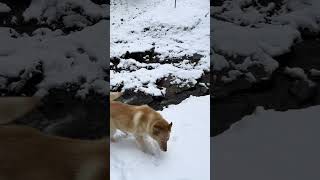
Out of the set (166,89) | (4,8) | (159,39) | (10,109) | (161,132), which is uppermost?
(10,109)

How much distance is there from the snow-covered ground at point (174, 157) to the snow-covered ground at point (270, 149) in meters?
0.11

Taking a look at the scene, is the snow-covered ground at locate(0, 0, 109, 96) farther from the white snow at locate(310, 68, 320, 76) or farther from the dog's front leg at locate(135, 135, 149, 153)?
the white snow at locate(310, 68, 320, 76)

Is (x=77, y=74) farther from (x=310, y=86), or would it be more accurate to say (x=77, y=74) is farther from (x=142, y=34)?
(x=310, y=86)

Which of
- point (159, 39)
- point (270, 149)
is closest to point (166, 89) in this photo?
point (159, 39)

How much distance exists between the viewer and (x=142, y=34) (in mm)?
4188

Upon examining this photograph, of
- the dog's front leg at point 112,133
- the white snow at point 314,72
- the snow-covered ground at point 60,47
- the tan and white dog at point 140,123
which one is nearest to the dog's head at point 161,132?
the tan and white dog at point 140,123

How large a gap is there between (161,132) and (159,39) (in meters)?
1.88

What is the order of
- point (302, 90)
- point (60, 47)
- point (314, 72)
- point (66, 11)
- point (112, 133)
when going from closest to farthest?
point (112, 133), point (302, 90), point (314, 72), point (60, 47), point (66, 11)

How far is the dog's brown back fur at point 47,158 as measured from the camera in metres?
1.46

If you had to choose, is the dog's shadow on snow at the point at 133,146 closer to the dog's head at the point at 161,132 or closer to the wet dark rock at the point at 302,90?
the dog's head at the point at 161,132

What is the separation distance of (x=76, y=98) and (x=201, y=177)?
4.58 ft

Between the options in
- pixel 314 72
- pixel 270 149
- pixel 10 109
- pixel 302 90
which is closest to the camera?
pixel 10 109

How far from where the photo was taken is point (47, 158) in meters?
1.51

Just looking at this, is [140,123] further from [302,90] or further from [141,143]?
[302,90]
